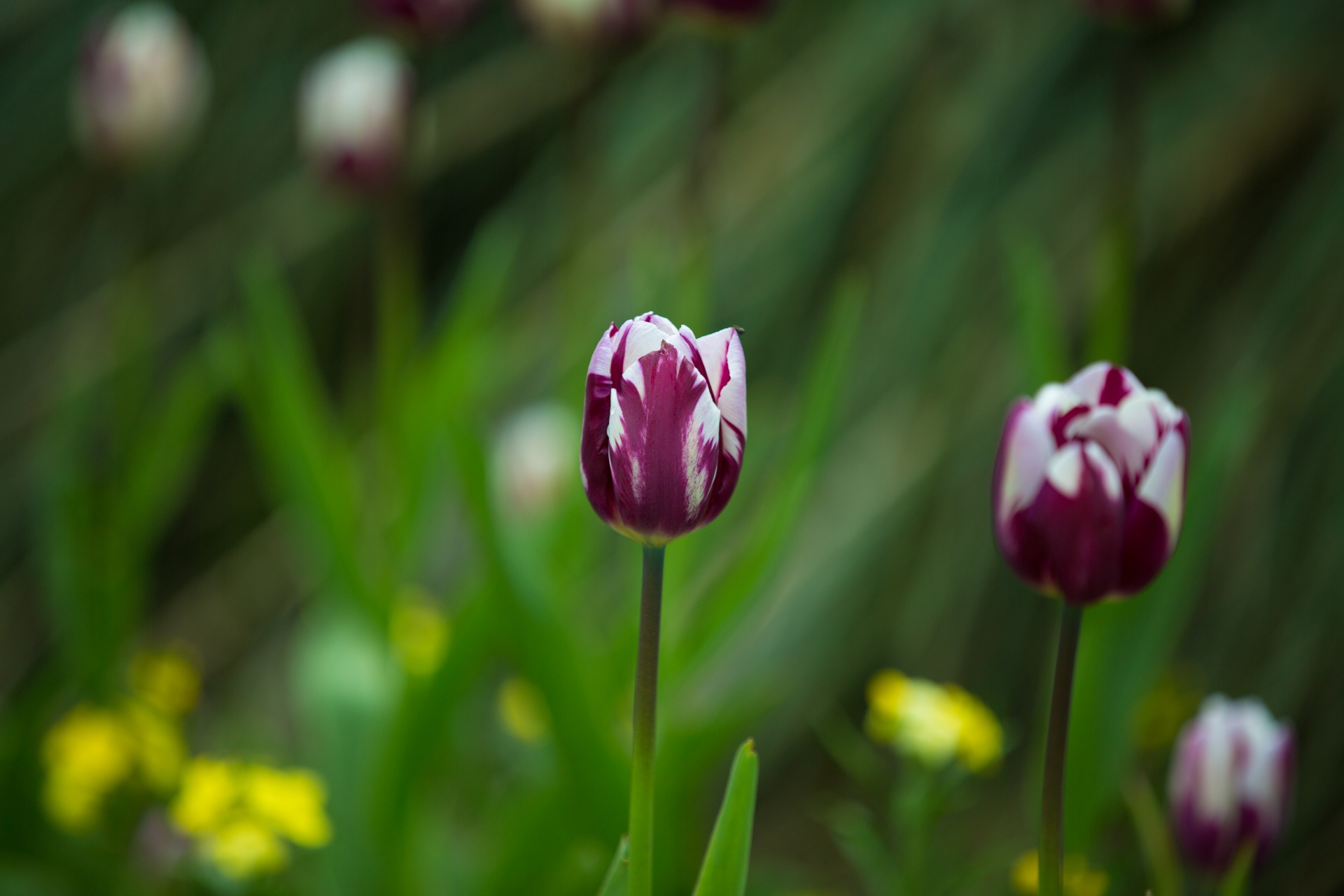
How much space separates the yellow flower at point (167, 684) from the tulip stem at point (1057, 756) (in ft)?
2.34

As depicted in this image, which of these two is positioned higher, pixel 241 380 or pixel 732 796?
pixel 241 380

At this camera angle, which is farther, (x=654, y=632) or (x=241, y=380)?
(x=241, y=380)

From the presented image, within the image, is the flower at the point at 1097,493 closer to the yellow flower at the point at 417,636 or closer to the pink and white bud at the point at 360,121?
the yellow flower at the point at 417,636

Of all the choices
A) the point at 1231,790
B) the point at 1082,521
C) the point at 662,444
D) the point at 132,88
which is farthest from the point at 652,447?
the point at 132,88

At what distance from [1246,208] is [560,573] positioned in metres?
0.54

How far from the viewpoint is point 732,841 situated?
1.25ft

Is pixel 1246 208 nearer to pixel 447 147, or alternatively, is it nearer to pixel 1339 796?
pixel 1339 796

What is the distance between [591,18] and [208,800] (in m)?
0.49

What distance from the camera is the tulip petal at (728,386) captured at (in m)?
0.34

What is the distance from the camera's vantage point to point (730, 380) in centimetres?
34

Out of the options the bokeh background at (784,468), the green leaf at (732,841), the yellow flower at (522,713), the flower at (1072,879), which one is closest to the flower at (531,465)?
the bokeh background at (784,468)

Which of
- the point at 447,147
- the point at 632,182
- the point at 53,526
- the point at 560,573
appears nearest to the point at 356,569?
the point at 560,573

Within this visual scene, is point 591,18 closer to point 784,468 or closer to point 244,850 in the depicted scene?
point 784,468

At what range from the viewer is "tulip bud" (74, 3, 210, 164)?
2.88ft
